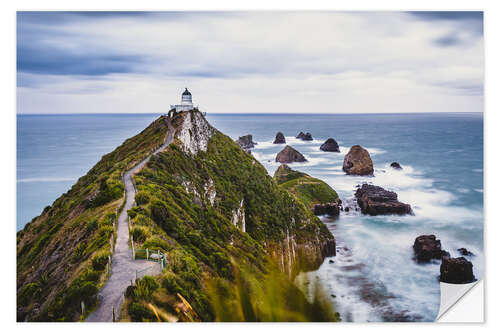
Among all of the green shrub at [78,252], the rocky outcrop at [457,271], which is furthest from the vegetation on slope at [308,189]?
the green shrub at [78,252]

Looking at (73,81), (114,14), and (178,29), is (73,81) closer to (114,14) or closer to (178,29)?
(114,14)

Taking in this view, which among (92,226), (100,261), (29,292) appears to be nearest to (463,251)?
(100,261)

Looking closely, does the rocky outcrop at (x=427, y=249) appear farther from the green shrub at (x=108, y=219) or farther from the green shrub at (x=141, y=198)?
the green shrub at (x=108, y=219)

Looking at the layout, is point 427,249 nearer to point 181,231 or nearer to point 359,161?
point 181,231

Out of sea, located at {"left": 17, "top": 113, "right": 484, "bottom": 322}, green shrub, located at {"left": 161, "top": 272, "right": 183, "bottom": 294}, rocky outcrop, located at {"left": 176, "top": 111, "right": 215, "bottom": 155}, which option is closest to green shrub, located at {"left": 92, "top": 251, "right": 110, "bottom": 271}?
green shrub, located at {"left": 161, "top": 272, "right": 183, "bottom": 294}

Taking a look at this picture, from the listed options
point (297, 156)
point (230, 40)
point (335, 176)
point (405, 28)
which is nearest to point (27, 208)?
point (230, 40)

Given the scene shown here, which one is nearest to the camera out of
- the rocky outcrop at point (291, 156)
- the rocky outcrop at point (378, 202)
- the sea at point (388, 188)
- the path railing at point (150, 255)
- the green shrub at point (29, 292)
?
the path railing at point (150, 255)
